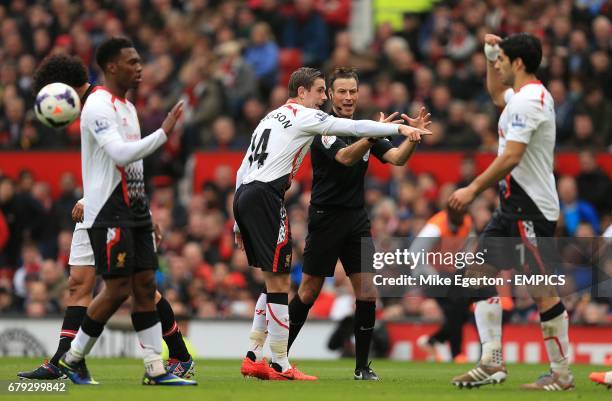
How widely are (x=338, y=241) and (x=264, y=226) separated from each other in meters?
0.91

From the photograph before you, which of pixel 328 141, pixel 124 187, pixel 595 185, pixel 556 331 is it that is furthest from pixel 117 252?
pixel 595 185

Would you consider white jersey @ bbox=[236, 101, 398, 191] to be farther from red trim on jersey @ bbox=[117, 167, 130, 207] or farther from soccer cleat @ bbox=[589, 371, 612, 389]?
soccer cleat @ bbox=[589, 371, 612, 389]

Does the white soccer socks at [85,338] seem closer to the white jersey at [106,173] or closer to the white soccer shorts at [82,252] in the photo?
the white jersey at [106,173]

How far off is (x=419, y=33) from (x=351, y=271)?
39.9 feet

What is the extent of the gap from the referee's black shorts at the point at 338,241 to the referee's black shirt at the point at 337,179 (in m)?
0.08

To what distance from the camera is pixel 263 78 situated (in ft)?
74.3

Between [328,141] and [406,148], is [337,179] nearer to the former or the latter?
[328,141]

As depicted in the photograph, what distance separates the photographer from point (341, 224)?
11836mm

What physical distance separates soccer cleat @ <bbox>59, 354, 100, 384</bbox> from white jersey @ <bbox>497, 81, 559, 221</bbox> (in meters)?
3.62

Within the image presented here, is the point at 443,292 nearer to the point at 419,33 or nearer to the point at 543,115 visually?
the point at 543,115

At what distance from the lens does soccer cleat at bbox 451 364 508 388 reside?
9.98 meters

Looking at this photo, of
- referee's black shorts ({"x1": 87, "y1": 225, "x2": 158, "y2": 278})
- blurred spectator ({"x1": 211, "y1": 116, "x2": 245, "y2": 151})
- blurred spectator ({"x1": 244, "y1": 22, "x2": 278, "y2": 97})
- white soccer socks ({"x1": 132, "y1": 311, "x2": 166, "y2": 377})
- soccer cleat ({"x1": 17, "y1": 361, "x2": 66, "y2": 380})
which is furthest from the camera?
blurred spectator ({"x1": 244, "y1": 22, "x2": 278, "y2": 97})

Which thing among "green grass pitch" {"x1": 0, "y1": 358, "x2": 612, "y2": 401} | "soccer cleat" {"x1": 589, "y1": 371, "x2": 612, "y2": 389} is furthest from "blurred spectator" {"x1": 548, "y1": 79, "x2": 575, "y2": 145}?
"soccer cleat" {"x1": 589, "y1": 371, "x2": 612, "y2": 389}

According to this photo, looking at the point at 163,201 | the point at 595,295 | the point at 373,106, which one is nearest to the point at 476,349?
the point at 595,295
